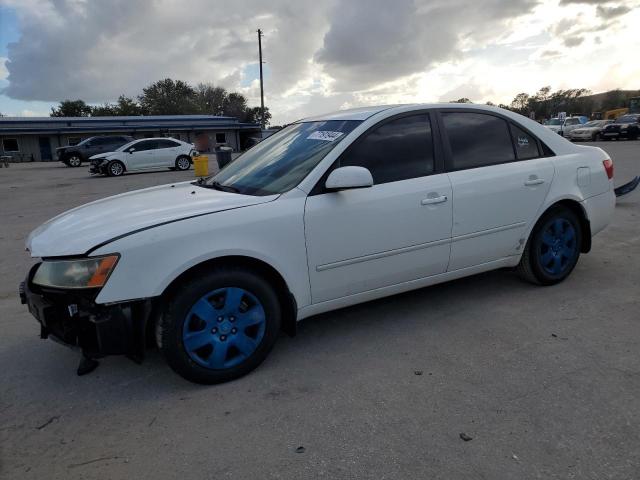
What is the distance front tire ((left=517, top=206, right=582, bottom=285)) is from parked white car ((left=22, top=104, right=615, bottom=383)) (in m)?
0.02

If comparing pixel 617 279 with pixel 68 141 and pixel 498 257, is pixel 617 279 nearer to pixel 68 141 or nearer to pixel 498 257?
pixel 498 257

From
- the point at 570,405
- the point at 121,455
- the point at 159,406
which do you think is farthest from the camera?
the point at 159,406

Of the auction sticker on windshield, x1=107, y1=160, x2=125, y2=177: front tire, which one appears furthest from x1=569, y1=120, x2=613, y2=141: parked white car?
the auction sticker on windshield

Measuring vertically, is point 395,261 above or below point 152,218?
below

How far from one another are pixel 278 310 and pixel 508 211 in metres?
2.09

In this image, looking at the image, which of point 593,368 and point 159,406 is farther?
point 593,368

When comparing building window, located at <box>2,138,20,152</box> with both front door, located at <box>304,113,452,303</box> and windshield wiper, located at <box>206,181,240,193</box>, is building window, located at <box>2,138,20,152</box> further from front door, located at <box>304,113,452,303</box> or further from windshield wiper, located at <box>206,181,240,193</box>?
front door, located at <box>304,113,452,303</box>

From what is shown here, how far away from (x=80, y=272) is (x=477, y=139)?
3041mm

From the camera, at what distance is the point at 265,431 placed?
2412 mm

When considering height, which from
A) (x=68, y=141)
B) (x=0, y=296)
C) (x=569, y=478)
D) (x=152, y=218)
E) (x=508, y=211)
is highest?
(x=68, y=141)

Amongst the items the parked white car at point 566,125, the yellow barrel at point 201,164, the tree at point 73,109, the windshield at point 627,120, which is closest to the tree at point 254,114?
the tree at point 73,109

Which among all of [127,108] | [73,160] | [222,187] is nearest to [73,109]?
[127,108]

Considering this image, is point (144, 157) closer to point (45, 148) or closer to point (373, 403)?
point (373, 403)

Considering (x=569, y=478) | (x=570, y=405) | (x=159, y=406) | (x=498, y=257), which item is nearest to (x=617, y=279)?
(x=498, y=257)
